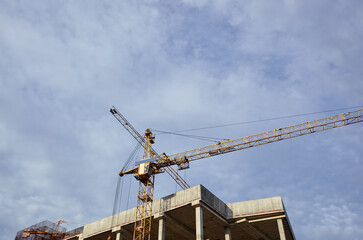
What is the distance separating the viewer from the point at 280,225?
51281 mm

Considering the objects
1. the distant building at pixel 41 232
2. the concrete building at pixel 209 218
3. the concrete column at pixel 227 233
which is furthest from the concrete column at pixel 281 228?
the distant building at pixel 41 232

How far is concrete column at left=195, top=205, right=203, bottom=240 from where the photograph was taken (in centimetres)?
4772

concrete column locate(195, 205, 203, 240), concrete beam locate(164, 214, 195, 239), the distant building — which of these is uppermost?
A: the distant building

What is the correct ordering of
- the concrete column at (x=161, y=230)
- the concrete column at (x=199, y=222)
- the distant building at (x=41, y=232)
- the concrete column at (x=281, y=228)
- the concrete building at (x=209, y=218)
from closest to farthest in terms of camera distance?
the concrete column at (x=199, y=222) < the concrete column at (x=281, y=228) < the concrete building at (x=209, y=218) < the concrete column at (x=161, y=230) < the distant building at (x=41, y=232)

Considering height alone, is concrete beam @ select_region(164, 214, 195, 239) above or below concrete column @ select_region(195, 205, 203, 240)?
above

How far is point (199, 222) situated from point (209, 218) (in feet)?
16.5

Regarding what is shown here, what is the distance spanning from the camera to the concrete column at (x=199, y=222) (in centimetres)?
4772

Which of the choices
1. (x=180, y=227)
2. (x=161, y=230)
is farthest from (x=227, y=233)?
(x=161, y=230)

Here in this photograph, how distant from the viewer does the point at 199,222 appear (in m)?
48.9

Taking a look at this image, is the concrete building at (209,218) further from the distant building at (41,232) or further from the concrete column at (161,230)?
the distant building at (41,232)

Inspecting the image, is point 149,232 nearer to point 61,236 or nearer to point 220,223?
point 220,223

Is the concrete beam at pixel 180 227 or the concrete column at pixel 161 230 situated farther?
the concrete beam at pixel 180 227

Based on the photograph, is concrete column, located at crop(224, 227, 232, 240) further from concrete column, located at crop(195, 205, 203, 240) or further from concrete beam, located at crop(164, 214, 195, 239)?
concrete column, located at crop(195, 205, 203, 240)

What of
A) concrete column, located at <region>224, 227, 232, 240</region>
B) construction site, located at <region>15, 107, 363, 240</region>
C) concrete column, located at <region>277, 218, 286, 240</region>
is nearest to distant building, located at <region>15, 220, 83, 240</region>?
construction site, located at <region>15, 107, 363, 240</region>
